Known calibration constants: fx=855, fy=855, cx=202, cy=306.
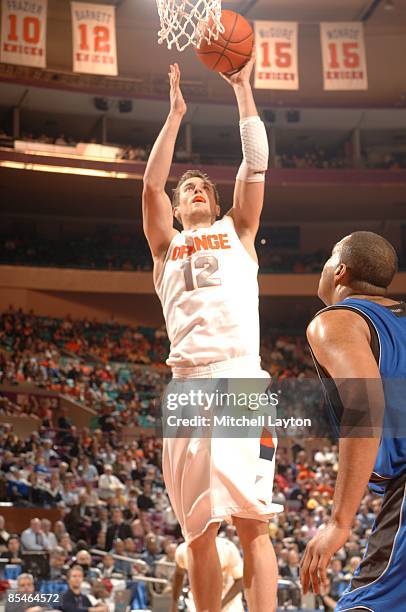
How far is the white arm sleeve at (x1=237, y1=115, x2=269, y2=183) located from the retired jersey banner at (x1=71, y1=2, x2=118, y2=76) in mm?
15435

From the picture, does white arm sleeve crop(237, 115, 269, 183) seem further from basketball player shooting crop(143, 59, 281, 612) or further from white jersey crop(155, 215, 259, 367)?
white jersey crop(155, 215, 259, 367)

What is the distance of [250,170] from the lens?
399 cm

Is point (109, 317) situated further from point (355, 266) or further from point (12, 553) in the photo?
point (355, 266)

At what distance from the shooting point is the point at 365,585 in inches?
87.2

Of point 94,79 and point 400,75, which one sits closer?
point 94,79

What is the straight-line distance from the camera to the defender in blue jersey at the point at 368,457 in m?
2.08

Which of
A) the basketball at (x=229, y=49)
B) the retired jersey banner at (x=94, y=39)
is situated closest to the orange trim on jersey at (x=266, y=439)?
the basketball at (x=229, y=49)

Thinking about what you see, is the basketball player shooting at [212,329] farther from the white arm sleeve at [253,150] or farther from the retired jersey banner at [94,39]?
the retired jersey banner at [94,39]

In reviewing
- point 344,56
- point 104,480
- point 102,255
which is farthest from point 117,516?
point 102,255

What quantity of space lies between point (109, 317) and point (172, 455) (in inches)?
845

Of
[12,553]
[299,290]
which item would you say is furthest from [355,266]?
[299,290]

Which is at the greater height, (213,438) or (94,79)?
(94,79)

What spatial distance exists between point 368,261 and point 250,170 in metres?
1.61
